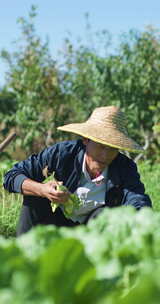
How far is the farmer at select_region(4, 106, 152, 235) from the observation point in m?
3.26

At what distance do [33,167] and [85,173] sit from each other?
0.99 ft

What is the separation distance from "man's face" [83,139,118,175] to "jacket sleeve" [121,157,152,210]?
0.11 metres

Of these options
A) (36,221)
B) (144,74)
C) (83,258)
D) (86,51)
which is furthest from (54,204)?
(86,51)

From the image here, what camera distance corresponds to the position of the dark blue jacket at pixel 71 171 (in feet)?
10.8

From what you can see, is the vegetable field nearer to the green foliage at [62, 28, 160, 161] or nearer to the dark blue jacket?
the dark blue jacket

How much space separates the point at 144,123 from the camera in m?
11.0

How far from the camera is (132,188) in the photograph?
3250 mm

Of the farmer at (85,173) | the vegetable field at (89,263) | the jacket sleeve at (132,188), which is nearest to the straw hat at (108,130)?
the farmer at (85,173)

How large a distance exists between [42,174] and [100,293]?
2344mm

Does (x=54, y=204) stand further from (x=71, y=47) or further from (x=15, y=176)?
(x=71, y=47)

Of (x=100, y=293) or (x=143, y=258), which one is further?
(x=143, y=258)

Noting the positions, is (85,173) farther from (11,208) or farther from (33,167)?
(11,208)

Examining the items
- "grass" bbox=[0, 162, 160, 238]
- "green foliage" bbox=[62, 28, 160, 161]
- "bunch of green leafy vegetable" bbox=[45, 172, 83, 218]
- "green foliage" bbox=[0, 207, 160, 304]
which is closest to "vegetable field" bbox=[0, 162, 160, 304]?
"green foliage" bbox=[0, 207, 160, 304]

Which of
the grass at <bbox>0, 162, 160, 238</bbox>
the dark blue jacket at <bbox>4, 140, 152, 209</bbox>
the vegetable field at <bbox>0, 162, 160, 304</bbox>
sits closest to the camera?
the vegetable field at <bbox>0, 162, 160, 304</bbox>
